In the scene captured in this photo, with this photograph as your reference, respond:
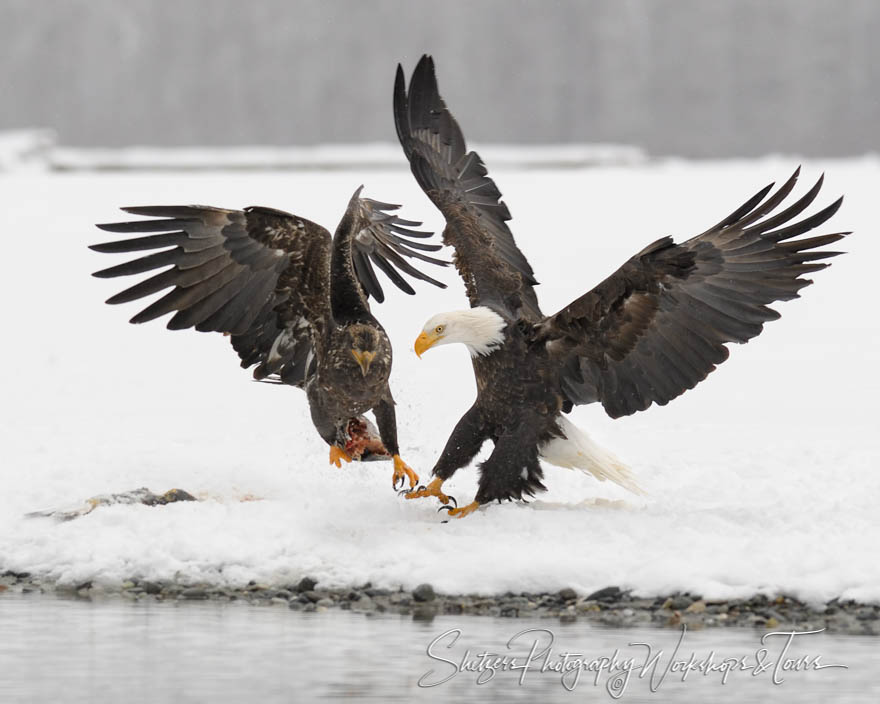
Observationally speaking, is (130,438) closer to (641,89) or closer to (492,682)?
(492,682)

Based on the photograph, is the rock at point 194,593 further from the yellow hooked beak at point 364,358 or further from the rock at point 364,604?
the yellow hooked beak at point 364,358

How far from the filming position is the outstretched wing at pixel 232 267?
28.1 ft

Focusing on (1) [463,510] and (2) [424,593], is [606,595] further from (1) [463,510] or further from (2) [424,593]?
(1) [463,510]

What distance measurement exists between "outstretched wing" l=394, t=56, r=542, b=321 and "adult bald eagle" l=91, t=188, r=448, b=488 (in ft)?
2.08

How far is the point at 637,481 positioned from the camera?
894 cm

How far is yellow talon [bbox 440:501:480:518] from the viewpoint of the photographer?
27.6ft

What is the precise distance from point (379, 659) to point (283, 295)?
3.15 metres

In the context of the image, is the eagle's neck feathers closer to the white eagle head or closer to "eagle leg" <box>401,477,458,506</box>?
the white eagle head

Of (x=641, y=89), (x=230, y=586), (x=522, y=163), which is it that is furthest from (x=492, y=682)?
(x=641, y=89)

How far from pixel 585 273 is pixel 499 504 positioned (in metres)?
9.12

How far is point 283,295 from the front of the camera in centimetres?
899

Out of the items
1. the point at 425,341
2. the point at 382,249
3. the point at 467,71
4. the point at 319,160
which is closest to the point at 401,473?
the point at 425,341

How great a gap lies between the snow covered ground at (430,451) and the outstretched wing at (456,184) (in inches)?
50.2

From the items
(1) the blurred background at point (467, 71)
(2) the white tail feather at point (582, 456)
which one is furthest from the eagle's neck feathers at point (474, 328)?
(1) the blurred background at point (467, 71)
